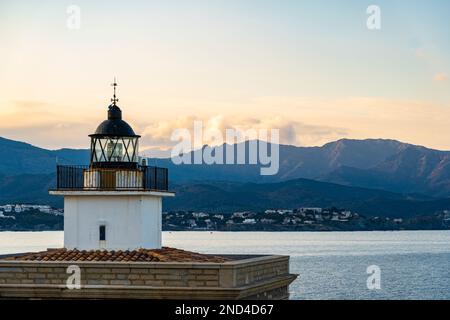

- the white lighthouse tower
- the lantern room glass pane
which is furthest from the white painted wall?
the lantern room glass pane

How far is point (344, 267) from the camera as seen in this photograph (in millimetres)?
109188

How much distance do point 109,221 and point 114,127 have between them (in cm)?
252

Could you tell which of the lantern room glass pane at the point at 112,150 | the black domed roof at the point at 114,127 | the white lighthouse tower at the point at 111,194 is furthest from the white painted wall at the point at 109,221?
the black domed roof at the point at 114,127

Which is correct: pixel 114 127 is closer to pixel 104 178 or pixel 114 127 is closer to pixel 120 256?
pixel 104 178

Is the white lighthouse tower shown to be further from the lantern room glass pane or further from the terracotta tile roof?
the terracotta tile roof

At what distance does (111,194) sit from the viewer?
27.0 meters

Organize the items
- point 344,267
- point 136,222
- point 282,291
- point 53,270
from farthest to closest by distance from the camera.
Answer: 1. point 344,267
2. point 282,291
3. point 136,222
4. point 53,270

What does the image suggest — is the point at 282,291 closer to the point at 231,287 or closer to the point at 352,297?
the point at 231,287

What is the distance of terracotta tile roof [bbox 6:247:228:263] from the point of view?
2608 cm

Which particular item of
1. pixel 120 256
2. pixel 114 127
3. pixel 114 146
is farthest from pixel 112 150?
pixel 120 256

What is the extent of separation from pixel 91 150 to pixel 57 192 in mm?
1477

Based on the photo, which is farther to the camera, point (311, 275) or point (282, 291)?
point (311, 275)

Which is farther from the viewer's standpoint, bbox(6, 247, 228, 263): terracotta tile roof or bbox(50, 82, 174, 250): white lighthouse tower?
bbox(50, 82, 174, 250): white lighthouse tower
